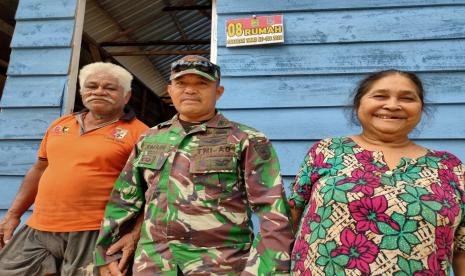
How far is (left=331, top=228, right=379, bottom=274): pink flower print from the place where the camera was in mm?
1219

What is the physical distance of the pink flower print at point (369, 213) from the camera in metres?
1.23

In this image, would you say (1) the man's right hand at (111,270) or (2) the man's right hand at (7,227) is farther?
(2) the man's right hand at (7,227)

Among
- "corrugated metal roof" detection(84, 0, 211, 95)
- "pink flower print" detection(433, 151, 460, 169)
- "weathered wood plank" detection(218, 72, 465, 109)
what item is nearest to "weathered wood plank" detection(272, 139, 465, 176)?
"weathered wood plank" detection(218, 72, 465, 109)

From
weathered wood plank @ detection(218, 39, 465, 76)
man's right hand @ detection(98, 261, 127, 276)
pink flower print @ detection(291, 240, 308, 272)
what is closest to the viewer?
pink flower print @ detection(291, 240, 308, 272)

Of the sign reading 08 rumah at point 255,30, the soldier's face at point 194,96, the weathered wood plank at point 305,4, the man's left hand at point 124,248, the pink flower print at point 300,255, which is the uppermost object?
the weathered wood plank at point 305,4

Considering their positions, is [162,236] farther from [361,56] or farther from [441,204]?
[361,56]

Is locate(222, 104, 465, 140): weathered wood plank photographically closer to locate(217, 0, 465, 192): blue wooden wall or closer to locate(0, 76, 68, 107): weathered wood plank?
locate(217, 0, 465, 192): blue wooden wall

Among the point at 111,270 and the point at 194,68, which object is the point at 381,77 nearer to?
the point at 194,68

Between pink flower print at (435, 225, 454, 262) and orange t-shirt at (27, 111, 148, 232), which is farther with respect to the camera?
orange t-shirt at (27, 111, 148, 232)

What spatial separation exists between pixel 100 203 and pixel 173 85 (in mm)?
638

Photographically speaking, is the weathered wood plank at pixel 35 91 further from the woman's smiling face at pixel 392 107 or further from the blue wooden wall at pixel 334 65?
the woman's smiling face at pixel 392 107

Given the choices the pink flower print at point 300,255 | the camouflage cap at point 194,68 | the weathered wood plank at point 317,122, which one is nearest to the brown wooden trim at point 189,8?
the weathered wood plank at point 317,122

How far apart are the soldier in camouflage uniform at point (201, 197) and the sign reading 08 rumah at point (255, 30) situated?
784 mm

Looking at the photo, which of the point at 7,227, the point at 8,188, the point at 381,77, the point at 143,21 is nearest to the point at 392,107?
the point at 381,77
